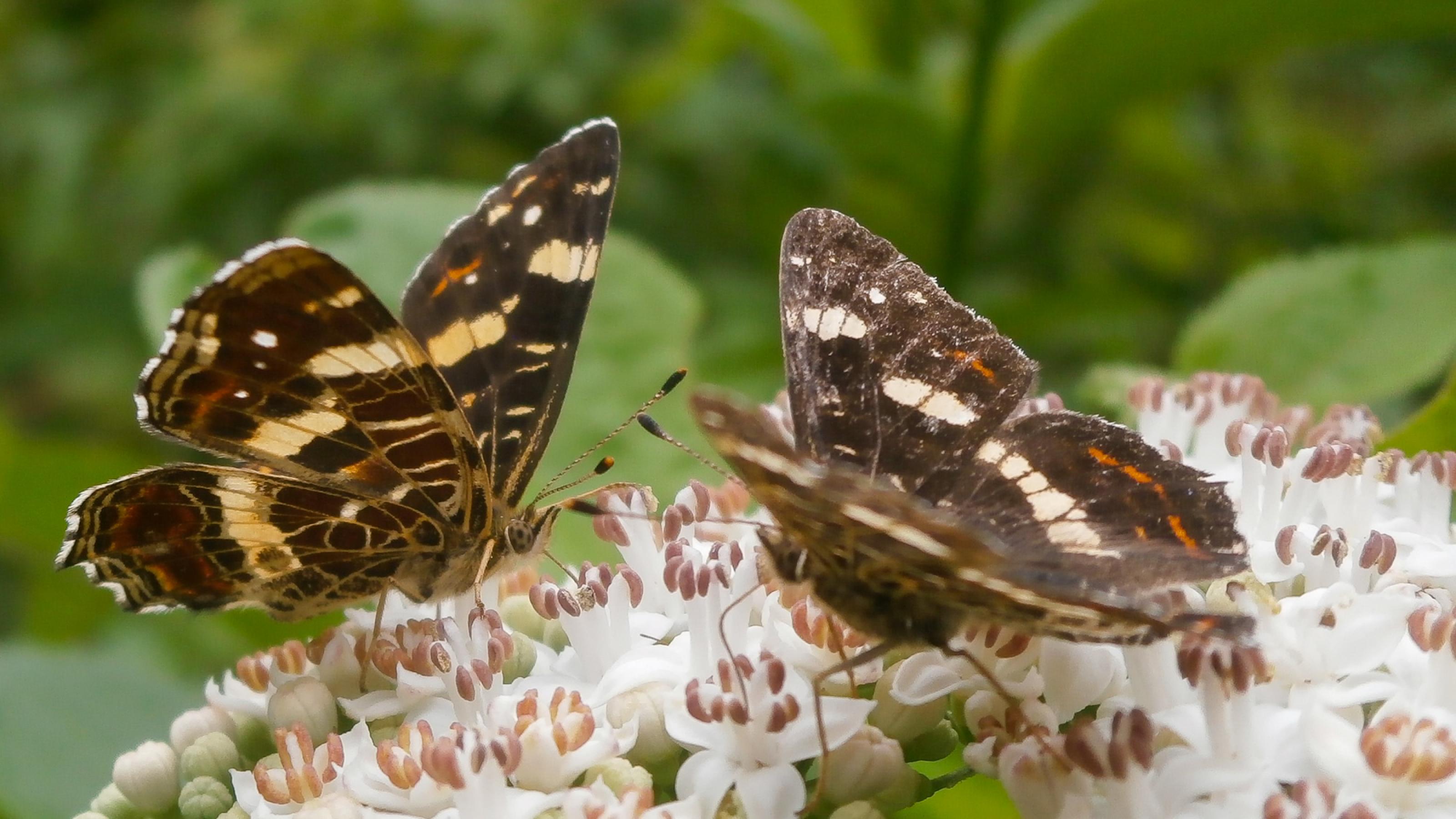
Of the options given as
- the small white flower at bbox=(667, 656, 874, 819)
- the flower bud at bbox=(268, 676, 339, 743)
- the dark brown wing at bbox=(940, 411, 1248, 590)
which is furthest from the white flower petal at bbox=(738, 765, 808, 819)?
the flower bud at bbox=(268, 676, 339, 743)

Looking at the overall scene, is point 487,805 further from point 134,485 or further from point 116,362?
point 116,362

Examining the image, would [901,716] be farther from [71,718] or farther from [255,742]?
[71,718]

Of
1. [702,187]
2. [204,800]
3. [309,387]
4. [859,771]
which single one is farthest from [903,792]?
[702,187]

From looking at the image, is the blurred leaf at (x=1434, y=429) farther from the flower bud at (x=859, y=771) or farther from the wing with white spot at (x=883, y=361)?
the flower bud at (x=859, y=771)

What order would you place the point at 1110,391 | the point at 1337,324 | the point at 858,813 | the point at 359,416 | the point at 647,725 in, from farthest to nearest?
1. the point at 1337,324
2. the point at 1110,391
3. the point at 359,416
4. the point at 647,725
5. the point at 858,813

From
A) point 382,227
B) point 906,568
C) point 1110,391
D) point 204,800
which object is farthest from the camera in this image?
point 382,227

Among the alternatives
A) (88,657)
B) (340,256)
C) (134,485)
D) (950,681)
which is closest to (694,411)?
(950,681)

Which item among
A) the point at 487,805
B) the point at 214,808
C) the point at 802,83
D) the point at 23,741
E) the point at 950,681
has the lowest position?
the point at 23,741

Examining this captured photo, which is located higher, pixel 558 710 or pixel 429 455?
pixel 429 455
